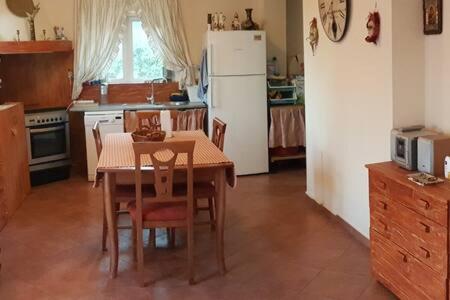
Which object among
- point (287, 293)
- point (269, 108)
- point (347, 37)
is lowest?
point (287, 293)

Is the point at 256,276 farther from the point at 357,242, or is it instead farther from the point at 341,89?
the point at 341,89

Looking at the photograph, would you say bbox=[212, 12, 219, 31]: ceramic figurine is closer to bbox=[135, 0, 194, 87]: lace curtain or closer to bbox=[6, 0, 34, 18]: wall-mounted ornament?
bbox=[135, 0, 194, 87]: lace curtain

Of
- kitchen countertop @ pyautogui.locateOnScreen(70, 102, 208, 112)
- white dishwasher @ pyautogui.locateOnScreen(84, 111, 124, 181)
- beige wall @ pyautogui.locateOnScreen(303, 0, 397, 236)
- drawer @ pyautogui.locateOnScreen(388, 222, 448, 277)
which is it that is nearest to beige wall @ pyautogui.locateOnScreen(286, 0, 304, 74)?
kitchen countertop @ pyautogui.locateOnScreen(70, 102, 208, 112)

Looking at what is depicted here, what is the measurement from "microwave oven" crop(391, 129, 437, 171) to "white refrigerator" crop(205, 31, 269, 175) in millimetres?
3248

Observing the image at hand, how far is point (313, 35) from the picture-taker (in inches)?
203

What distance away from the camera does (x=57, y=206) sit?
5711 millimetres

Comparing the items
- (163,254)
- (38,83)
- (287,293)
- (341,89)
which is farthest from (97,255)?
(38,83)

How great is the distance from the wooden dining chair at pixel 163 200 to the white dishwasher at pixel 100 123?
3.01 meters

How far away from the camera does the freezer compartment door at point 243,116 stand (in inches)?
261

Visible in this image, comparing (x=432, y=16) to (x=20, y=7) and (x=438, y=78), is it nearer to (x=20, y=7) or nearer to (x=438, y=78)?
(x=438, y=78)

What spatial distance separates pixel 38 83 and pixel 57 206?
211cm

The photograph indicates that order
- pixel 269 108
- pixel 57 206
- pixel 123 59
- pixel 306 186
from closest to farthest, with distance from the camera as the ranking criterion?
1. pixel 57 206
2. pixel 306 186
3. pixel 269 108
4. pixel 123 59

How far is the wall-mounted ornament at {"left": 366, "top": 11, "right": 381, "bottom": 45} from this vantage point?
3.77 metres

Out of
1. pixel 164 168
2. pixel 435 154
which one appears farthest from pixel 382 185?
pixel 164 168
